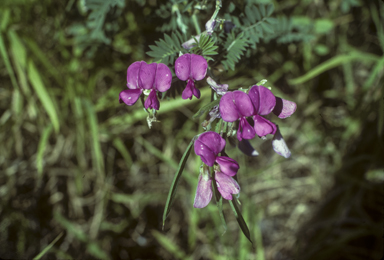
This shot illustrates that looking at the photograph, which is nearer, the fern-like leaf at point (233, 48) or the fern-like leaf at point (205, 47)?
the fern-like leaf at point (205, 47)

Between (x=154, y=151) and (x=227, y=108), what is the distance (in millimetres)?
1166

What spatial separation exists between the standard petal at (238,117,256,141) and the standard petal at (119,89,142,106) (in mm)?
345

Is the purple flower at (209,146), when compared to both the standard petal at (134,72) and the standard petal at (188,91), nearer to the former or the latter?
the standard petal at (188,91)

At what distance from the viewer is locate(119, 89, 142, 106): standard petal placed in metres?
0.89

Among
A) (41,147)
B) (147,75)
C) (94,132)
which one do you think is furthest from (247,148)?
(41,147)

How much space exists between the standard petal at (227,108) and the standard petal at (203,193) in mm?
198

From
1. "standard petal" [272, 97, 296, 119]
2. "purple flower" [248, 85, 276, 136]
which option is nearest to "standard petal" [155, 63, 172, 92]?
"purple flower" [248, 85, 276, 136]

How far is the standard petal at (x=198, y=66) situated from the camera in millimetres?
878

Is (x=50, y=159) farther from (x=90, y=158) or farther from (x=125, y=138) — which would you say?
(x=125, y=138)

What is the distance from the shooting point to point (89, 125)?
6.26ft

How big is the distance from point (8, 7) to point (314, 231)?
2460 millimetres

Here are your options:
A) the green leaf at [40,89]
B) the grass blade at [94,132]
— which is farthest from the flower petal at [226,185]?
the green leaf at [40,89]

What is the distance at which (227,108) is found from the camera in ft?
2.75

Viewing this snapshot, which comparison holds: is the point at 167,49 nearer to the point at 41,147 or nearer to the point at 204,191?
the point at 204,191
